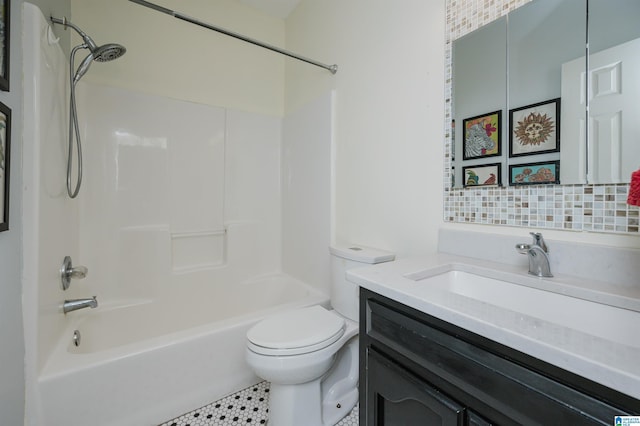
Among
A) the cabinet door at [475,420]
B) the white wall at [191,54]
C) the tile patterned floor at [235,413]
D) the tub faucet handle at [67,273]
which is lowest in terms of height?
the tile patterned floor at [235,413]

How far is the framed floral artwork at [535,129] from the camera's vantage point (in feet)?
2.97

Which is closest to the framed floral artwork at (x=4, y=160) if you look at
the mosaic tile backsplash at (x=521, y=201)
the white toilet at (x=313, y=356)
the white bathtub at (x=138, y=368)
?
the white bathtub at (x=138, y=368)

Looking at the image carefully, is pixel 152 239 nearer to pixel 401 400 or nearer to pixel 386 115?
pixel 386 115

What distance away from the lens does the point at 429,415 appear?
2.17 ft

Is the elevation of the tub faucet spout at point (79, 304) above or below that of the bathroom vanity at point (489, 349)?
below

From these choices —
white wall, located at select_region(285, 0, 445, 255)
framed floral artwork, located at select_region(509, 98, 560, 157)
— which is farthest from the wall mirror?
white wall, located at select_region(285, 0, 445, 255)

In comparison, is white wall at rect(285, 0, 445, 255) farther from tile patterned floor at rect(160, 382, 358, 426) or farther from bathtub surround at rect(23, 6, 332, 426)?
tile patterned floor at rect(160, 382, 358, 426)

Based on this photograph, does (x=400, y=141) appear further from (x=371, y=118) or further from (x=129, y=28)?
(x=129, y=28)

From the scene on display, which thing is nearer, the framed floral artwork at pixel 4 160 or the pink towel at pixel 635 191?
the pink towel at pixel 635 191

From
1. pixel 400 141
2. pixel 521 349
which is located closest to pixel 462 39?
pixel 400 141

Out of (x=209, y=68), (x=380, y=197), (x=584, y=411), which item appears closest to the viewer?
(x=584, y=411)

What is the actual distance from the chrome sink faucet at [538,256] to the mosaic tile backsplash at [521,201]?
0.33ft

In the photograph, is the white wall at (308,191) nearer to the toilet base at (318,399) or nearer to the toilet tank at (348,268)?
the toilet tank at (348,268)

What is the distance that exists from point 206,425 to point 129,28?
2389 mm
